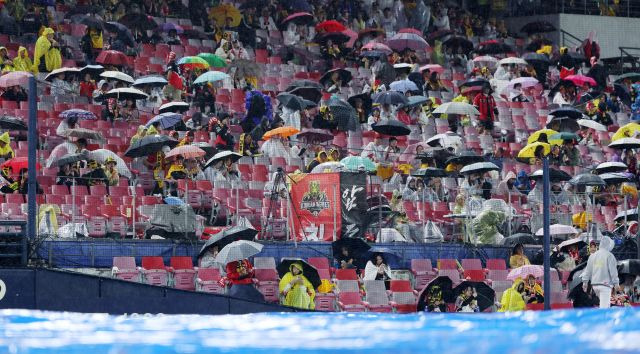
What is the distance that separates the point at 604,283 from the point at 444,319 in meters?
8.61

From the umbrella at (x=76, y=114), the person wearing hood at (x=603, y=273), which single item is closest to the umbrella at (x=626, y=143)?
the person wearing hood at (x=603, y=273)

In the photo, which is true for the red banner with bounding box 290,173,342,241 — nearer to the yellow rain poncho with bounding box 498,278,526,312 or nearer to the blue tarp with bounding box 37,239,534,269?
the blue tarp with bounding box 37,239,534,269

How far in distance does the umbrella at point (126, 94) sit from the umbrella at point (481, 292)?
24.2ft

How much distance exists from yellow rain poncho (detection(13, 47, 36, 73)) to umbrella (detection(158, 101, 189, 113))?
2459mm

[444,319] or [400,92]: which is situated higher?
[400,92]

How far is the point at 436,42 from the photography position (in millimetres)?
35719

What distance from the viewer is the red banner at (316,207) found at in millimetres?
23141

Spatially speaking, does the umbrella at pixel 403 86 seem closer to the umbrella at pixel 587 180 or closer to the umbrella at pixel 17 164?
the umbrella at pixel 587 180

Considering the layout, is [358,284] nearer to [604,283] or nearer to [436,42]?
[604,283]

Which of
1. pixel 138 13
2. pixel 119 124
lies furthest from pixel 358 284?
pixel 138 13

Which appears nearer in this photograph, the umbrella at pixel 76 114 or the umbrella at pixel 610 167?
the umbrella at pixel 76 114

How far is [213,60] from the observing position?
3033 cm

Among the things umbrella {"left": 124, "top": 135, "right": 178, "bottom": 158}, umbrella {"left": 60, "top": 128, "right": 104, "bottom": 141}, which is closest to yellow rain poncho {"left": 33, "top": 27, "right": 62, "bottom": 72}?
umbrella {"left": 60, "top": 128, "right": 104, "bottom": 141}

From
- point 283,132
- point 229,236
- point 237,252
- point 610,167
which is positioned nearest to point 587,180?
point 610,167
